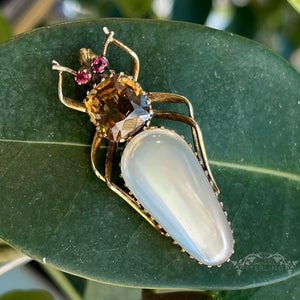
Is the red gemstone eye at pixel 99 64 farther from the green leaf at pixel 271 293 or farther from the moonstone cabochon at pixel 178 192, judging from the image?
the green leaf at pixel 271 293

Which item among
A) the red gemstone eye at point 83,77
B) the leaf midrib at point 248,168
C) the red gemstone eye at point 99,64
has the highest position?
the red gemstone eye at point 99,64

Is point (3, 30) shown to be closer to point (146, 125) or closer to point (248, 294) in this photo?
point (146, 125)

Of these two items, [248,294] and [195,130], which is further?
[248,294]

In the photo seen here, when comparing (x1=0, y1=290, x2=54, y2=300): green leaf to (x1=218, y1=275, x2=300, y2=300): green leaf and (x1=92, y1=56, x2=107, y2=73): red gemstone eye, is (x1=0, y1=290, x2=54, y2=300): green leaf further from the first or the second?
(x1=92, y1=56, x2=107, y2=73): red gemstone eye

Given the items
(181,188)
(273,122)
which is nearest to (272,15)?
(273,122)

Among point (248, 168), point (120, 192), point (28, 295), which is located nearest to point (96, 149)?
point (120, 192)

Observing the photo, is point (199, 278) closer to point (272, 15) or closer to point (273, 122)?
point (273, 122)

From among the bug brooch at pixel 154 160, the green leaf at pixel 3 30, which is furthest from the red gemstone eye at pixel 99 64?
the green leaf at pixel 3 30
